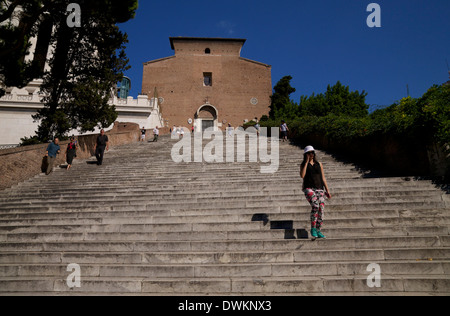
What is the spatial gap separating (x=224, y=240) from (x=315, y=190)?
1.70m

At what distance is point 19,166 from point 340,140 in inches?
443

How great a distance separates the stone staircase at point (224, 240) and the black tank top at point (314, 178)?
837 millimetres

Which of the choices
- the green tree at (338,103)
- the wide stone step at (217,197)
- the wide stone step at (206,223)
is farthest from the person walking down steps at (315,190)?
the green tree at (338,103)

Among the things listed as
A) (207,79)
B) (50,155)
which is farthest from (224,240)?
(207,79)

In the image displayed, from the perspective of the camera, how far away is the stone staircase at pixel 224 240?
132 inches

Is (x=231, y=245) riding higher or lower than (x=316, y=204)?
lower

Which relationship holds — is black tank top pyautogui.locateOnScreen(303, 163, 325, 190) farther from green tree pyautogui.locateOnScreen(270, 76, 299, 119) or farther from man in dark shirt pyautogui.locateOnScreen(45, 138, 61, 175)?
green tree pyautogui.locateOnScreen(270, 76, 299, 119)

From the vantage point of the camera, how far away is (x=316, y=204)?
397 centimetres

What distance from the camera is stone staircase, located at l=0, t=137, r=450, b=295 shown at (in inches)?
132

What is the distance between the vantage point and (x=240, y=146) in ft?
43.2

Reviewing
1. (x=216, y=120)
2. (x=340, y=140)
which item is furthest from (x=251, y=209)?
(x=216, y=120)

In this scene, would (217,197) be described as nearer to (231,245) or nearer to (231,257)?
(231,245)

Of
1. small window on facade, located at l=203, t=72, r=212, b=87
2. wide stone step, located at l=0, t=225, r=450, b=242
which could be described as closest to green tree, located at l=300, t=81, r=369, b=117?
small window on facade, located at l=203, t=72, r=212, b=87

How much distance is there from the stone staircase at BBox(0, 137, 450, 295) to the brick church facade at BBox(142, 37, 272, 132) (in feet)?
82.5
